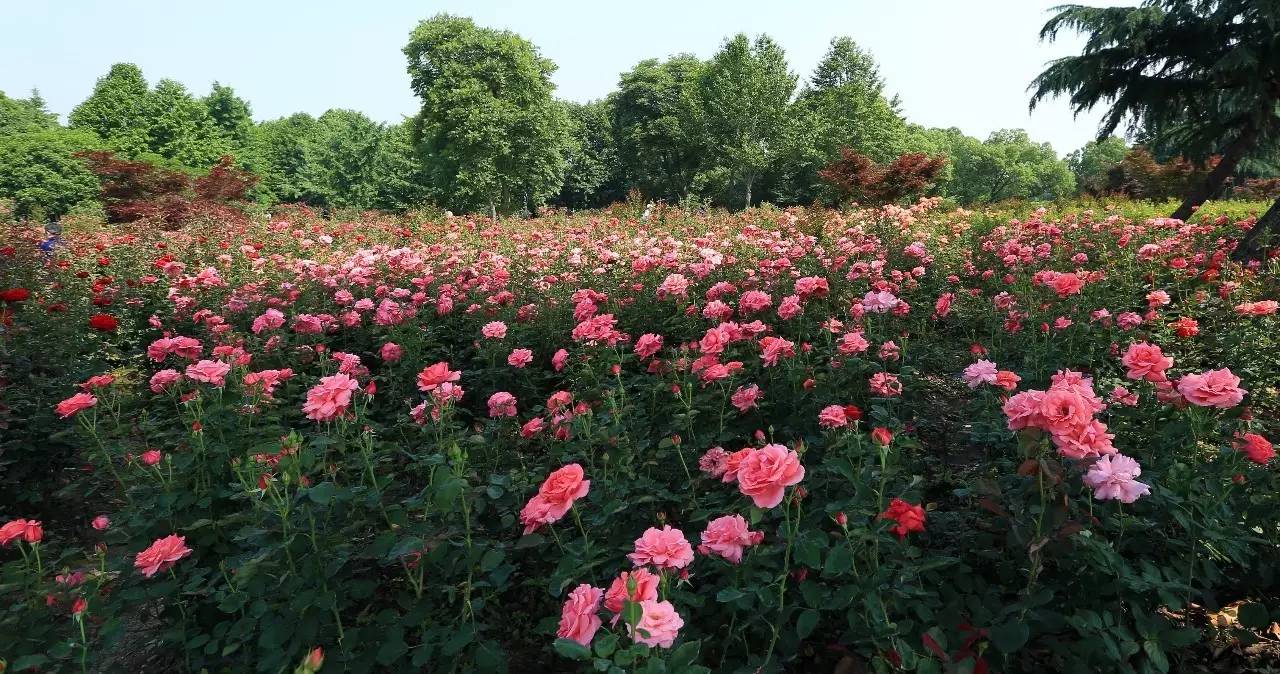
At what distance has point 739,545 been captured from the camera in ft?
4.56

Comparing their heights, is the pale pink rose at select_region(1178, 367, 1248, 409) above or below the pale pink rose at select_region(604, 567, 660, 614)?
above

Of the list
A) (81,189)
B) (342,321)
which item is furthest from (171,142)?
(342,321)

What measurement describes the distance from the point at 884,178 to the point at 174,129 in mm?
40977

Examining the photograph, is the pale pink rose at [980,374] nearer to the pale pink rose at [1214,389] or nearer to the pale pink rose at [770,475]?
the pale pink rose at [1214,389]

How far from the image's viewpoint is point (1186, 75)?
412 inches

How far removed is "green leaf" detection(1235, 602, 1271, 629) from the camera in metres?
1.43

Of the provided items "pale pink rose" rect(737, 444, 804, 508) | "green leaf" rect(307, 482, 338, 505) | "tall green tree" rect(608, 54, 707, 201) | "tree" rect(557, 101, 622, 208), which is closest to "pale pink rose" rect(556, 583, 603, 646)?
"pale pink rose" rect(737, 444, 804, 508)

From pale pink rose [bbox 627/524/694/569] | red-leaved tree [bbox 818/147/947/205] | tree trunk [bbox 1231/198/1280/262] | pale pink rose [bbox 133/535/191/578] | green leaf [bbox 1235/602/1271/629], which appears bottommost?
pale pink rose [bbox 133/535/191/578]

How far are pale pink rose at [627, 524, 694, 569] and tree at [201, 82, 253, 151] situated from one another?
52.1 meters

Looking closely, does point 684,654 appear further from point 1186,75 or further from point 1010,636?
point 1186,75

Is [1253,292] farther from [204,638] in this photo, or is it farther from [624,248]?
[204,638]

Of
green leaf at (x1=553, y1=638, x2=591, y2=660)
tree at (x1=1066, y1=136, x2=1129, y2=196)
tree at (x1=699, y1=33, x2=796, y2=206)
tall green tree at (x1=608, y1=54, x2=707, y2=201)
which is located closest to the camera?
green leaf at (x1=553, y1=638, x2=591, y2=660)

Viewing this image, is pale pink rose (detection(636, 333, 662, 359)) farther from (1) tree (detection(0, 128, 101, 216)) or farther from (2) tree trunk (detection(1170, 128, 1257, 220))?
(1) tree (detection(0, 128, 101, 216))

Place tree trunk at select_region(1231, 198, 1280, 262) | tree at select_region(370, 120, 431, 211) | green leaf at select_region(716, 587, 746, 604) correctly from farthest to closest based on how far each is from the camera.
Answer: tree at select_region(370, 120, 431, 211) → tree trunk at select_region(1231, 198, 1280, 262) → green leaf at select_region(716, 587, 746, 604)
